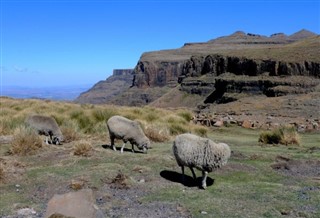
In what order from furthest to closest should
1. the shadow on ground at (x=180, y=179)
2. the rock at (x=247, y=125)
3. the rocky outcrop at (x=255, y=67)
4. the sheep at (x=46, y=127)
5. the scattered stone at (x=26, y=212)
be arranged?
the rocky outcrop at (x=255, y=67), the rock at (x=247, y=125), the sheep at (x=46, y=127), the shadow on ground at (x=180, y=179), the scattered stone at (x=26, y=212)

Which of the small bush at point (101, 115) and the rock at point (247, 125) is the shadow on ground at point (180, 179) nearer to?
the small bush at point (101, 115)

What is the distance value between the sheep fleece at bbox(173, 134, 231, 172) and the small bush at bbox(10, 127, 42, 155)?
20.3ft

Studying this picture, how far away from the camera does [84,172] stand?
41.2 ft

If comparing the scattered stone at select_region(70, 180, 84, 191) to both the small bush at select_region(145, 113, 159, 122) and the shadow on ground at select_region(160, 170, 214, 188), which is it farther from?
the small bush at select_region(145, 113, 159, 122)

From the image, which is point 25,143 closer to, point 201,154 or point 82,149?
point 82,149

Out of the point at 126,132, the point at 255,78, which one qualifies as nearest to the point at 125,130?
the point at 126,132

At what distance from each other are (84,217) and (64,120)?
14.8 meters

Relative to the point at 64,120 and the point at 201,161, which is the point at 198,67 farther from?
the point at 201,161

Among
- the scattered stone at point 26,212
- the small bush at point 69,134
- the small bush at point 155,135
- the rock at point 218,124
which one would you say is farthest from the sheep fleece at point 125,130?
the rock at point 218,124

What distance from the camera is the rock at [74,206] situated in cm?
820

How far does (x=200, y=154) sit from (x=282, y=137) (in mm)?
9599

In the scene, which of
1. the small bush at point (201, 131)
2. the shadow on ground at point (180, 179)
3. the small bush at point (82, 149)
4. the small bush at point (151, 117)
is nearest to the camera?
the shadow on ground at point (180, 179)

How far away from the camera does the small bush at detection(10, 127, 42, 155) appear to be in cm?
1528

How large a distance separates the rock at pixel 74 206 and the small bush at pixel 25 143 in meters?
7.13
